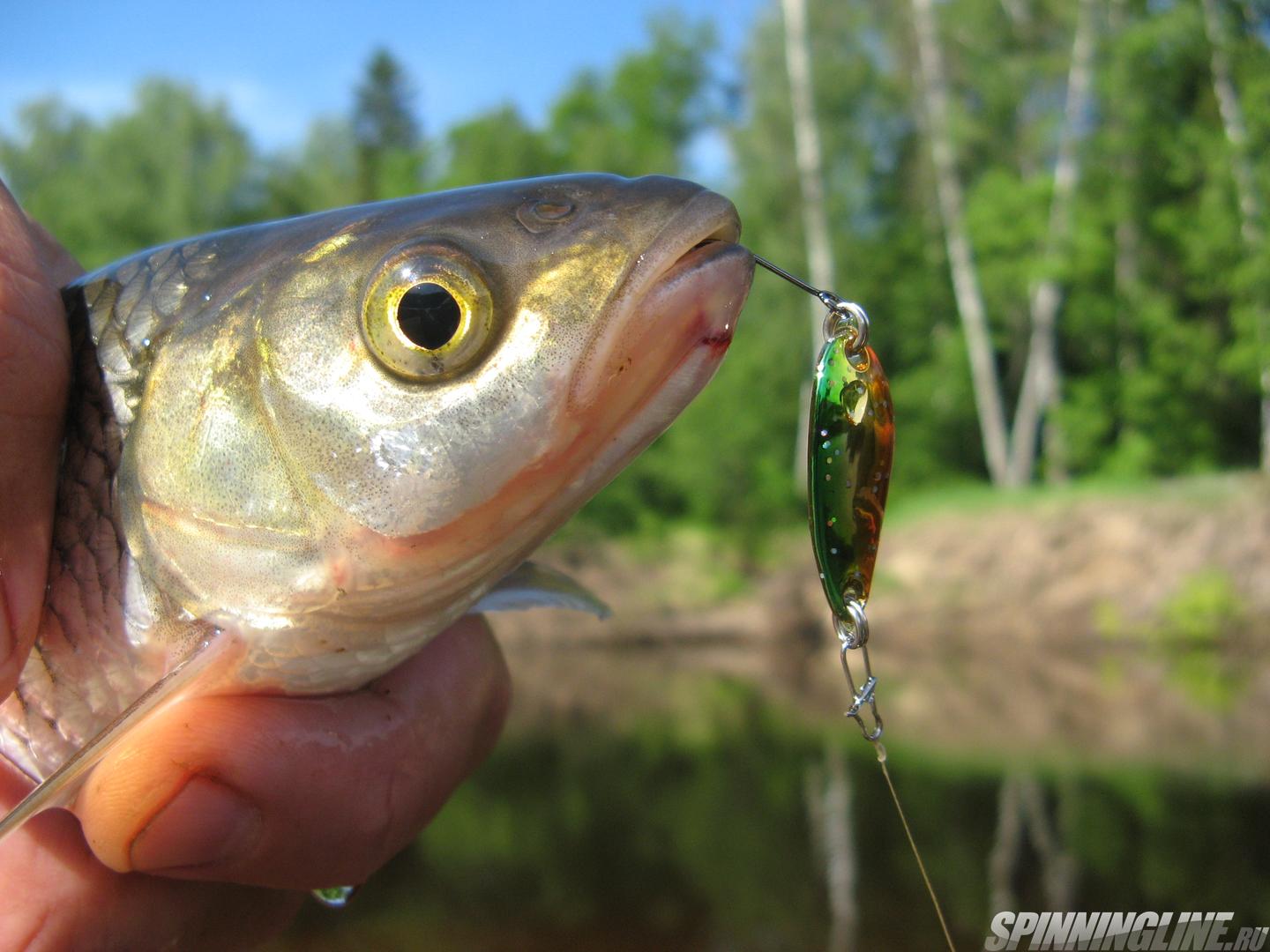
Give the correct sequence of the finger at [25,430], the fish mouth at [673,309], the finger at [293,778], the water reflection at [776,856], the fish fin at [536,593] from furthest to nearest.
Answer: the water reflection at [776,856]
the fish fin at [536,593]
the finger at [293,778]
the finger at [25,430]
the fish mouth at [673,309]

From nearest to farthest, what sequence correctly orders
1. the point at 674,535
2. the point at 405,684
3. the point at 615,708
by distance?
the point at 405,684
the point at 615,708
the point at 674,535

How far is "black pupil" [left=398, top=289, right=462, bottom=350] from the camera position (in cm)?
153

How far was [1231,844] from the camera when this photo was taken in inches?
358

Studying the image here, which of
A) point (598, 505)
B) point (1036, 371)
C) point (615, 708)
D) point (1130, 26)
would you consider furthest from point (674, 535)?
point (1130, 26)

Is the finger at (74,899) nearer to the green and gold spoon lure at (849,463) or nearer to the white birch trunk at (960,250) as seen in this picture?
the green and gold spoon lure at (849,463)

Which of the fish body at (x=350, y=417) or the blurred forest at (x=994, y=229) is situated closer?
the fish body at (x=350, y=417)

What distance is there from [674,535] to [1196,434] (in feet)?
44.2

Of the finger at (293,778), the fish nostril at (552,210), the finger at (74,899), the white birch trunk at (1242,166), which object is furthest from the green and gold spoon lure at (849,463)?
the white birch trunk at (1242,166)

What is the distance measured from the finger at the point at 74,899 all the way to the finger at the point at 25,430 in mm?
362

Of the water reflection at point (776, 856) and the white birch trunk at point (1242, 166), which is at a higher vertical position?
the white birch trunk at point (1242, 166)

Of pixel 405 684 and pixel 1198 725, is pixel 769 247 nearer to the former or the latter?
pixel 1198 725

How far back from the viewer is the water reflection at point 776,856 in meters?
8.87

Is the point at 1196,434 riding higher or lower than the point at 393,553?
lower

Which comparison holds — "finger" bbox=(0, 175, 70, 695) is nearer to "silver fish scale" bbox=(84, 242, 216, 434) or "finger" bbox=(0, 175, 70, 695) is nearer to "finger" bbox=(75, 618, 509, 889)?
"silver fish scale" bbox=(84, 242, 216, 434)
